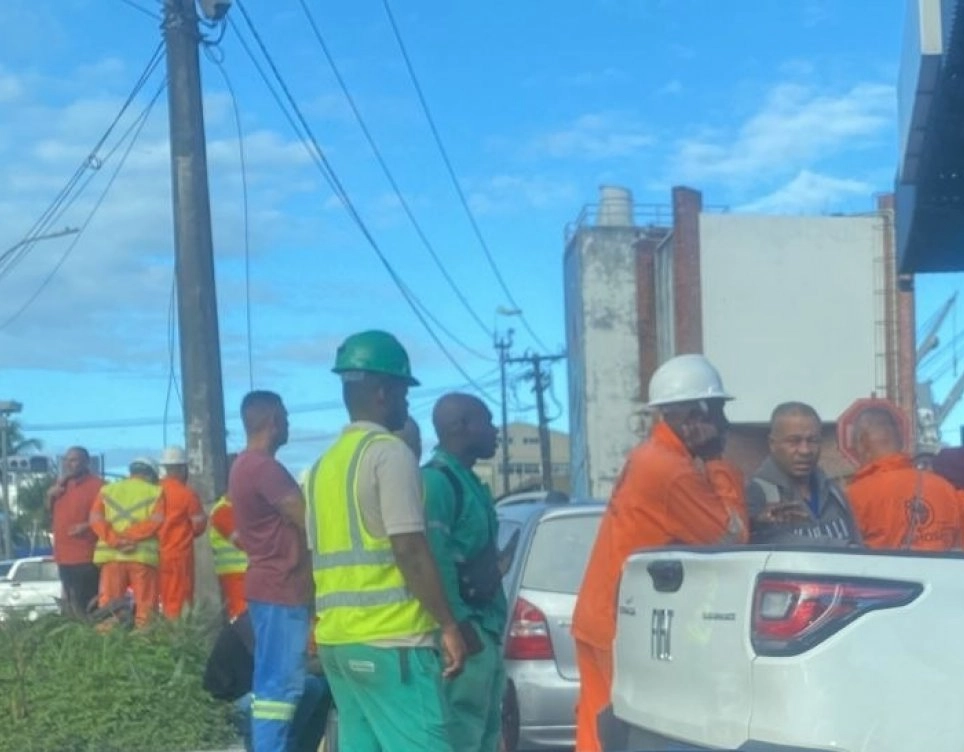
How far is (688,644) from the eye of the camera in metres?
4.63

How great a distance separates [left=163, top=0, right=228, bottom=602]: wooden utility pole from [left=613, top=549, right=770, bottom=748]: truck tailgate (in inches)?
236

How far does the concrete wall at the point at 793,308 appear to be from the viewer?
133 ft

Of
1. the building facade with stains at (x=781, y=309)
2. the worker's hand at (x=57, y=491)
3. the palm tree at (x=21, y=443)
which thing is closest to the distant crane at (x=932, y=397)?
the building facade with stains at (x=781, y=309)

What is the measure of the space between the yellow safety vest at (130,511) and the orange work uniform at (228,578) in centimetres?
171

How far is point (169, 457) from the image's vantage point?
39.2 ft

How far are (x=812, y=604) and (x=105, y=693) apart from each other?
19.2ft

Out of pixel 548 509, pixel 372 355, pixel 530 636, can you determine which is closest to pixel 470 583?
pixel 372 355

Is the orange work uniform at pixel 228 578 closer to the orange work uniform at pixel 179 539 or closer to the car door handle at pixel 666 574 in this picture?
the orange work uniform at pixel 179 539

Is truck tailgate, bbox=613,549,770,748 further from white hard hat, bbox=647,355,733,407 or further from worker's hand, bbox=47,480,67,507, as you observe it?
worker's hand, bbox=47,480,67,507

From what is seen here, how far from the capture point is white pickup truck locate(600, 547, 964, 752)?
4012 mm

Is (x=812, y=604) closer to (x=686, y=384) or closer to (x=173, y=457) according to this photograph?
(x=686, y=384)

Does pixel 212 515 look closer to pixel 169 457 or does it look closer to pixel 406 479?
pixel 169 457

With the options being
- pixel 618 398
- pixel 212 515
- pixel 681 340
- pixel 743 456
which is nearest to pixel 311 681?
pixel 212 515

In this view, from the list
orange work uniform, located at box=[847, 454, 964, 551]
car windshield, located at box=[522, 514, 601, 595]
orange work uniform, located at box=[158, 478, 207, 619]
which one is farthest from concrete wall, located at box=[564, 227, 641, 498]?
orange work uniform, located at box=[847, 454, 964, 551]
